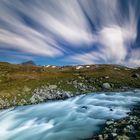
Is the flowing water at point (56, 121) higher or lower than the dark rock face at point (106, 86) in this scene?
lower

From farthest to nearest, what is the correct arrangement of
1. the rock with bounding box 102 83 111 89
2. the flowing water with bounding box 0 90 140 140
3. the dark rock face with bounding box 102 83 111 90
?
the rock with bounding box 102 83 111 89
the dark rock face with bounding box 102 83 111 90
the flowing water with bounding box 0 90 140 140

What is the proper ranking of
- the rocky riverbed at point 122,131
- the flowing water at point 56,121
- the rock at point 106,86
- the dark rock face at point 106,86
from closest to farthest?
the rocky riverbed at point 122,131 → the flowing water at point 56,121 → the dark rock face at point 106,86 → the rock at point 106,86

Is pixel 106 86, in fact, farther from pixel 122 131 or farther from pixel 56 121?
pixel 122 131

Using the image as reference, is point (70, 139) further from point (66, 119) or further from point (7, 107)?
point (7, 107)

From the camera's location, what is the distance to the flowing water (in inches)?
1115

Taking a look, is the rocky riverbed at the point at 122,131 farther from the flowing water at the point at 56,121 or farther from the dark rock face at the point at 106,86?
the dark rock face at the point at 106,86

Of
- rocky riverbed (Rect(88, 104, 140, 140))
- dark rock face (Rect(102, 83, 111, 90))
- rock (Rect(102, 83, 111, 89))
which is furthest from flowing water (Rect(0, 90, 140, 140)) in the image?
rock (Rect(102, 83, 111, 89))

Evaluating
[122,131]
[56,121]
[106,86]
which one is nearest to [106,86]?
[106,86]

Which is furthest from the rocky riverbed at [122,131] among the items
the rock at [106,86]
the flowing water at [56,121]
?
the rock at [106,86]

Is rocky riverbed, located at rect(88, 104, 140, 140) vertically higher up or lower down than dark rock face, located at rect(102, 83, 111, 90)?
lower down

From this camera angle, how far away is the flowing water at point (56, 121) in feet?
92.9

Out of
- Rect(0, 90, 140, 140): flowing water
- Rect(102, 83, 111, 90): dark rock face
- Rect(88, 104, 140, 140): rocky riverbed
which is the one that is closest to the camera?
Rect(88, 104, 140, 140): rocky riverbed

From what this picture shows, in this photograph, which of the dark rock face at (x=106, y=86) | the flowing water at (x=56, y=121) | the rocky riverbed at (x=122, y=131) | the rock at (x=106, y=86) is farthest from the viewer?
the rock at (x=106, y=86)

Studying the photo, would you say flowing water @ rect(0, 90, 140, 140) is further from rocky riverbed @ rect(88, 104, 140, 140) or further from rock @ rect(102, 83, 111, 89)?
rock @ rect(102, 83, 111, 89)
